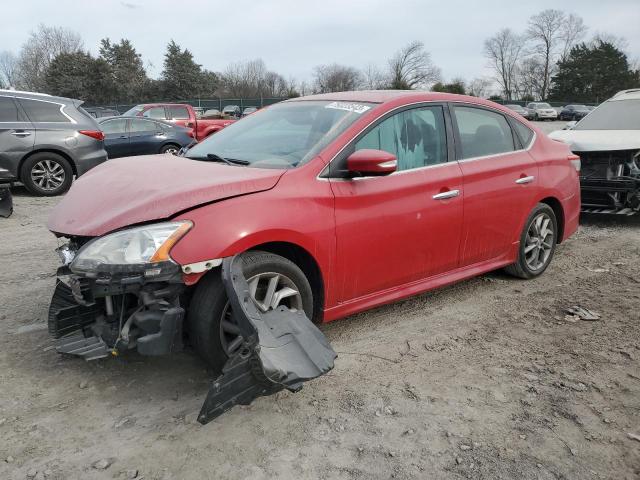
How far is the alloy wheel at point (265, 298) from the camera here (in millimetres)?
2824

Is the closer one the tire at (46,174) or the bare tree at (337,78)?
the tire at (46,174)

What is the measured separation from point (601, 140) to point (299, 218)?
18.6 ft

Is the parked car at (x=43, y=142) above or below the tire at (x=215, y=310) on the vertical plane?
above

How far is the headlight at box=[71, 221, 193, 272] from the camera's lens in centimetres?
261

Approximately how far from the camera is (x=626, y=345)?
356cm

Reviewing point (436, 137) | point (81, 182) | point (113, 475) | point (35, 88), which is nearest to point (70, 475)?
point (113, 475)

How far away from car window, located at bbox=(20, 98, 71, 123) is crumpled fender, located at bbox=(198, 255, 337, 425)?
7.88 m

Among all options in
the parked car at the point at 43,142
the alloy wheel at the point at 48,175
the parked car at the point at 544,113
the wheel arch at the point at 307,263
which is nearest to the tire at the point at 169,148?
the parked car at the point at 43,142

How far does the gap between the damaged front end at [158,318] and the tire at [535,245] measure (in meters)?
2.61

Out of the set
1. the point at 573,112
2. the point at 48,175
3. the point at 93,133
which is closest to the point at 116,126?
the point at 93,133

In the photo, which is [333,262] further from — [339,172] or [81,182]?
[81,182]

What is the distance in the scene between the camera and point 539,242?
4.82 m

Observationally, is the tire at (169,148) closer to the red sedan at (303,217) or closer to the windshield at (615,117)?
the windshield at (615,117)

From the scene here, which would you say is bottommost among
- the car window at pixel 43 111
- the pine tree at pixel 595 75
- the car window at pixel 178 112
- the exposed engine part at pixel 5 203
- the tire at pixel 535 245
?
the tire at pixel 535 245
